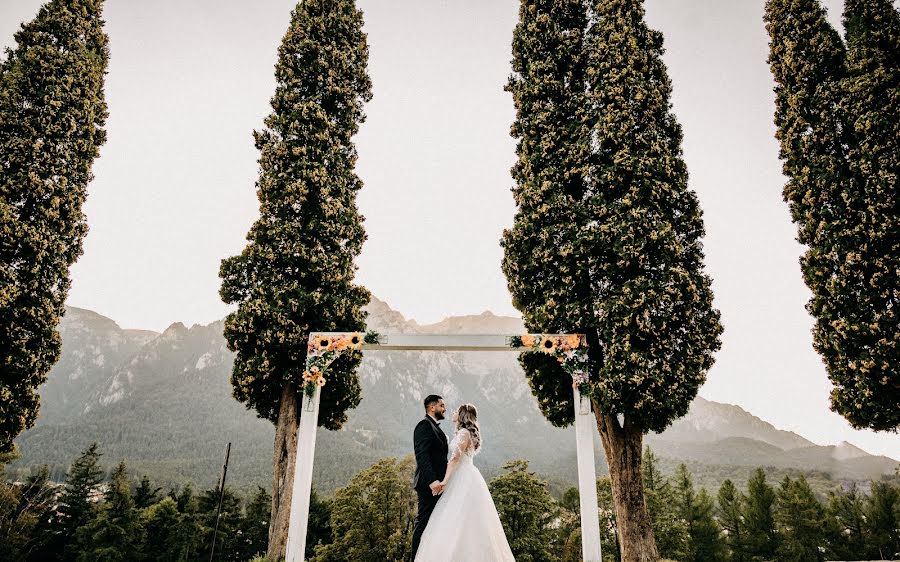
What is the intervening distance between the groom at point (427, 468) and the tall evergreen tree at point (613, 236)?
12.9 feet

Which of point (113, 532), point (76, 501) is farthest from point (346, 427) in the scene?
point (113, 532)

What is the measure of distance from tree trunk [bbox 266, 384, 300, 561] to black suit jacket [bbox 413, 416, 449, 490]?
14.1 feet

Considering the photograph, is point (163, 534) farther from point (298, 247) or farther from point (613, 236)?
point (613, 236)

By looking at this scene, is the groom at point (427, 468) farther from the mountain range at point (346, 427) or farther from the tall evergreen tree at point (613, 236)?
the mountain range at point (346, 427)

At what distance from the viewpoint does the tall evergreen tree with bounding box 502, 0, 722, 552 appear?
332 inches

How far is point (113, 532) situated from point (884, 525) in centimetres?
5484

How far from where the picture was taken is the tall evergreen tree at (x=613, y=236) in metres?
8.42

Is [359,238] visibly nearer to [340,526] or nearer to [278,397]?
[278,397]

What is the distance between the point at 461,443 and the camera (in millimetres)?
5773

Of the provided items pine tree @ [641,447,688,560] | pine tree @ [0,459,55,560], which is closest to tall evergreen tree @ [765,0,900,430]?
pine tree @ [641,447,688,560]

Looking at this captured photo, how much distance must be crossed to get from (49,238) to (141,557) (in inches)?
1346

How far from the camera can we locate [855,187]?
8.98 metres

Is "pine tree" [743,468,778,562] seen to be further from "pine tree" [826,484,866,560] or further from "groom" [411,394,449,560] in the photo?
"groom" [411,394,449,560]

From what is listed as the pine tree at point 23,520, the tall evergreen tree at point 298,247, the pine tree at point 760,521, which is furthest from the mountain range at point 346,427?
the tall evergreen tree at point 298,247
